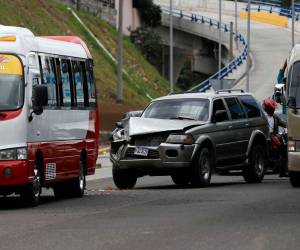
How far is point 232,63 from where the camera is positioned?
89.4 m

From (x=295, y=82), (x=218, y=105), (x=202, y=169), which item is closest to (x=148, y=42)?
(x=218, y=105)

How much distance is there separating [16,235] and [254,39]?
95169 mm

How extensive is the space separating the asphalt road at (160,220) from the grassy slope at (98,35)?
37.3 meters

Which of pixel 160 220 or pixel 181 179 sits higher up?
pixel 160 220

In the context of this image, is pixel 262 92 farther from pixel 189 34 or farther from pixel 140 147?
pixel 140 147

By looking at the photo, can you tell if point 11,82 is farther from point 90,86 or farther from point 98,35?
point 98,35

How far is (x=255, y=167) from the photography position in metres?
24.0

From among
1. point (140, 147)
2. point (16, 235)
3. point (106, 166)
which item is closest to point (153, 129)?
point (140, 147)

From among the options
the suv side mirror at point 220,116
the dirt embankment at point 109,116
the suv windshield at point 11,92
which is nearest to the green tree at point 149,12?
the dirt embankment at point 109,116

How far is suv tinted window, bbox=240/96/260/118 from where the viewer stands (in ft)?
79.4

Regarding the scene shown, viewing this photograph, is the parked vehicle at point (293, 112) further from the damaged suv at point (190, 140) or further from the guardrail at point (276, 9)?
the guardrail at point (276, 9)

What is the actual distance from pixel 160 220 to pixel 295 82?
22.7ft

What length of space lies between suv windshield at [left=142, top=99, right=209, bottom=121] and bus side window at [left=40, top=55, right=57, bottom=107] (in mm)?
4044

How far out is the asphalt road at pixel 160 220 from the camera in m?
12.3
